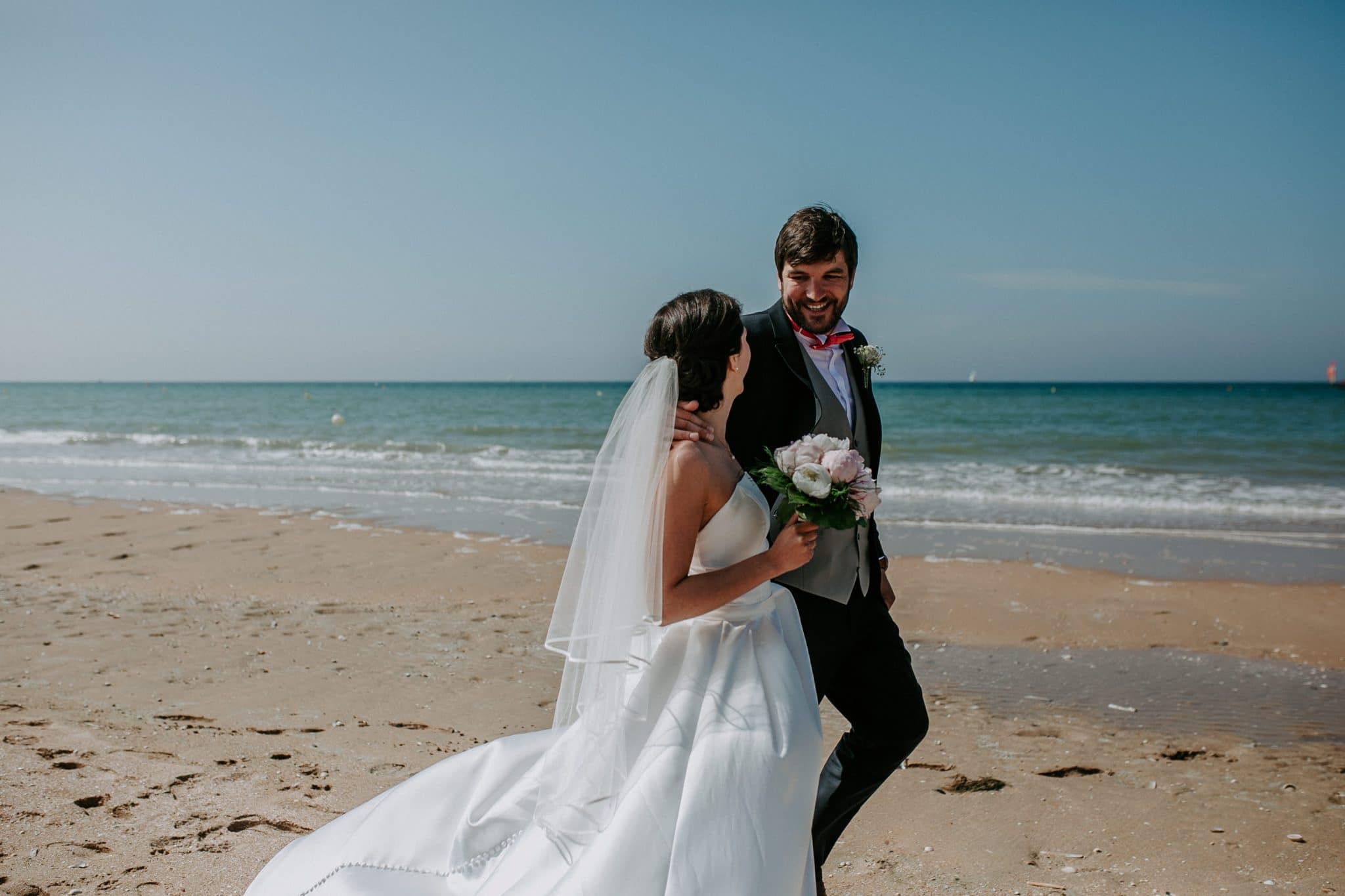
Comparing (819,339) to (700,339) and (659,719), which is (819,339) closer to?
(700,339)

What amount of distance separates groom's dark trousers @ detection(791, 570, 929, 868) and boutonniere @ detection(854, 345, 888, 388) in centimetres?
74


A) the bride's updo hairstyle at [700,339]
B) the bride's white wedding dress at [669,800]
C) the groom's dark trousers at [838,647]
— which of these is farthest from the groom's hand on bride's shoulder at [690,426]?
the groom's dark trousers at [838,647]

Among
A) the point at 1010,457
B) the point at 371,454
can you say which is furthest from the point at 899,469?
the point at 371,454

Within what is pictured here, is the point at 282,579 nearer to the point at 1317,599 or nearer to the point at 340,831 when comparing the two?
the point at 340,831

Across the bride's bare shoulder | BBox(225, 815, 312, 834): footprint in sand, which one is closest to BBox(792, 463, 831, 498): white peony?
the bride's bare shoulder

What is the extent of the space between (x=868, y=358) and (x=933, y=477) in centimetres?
1480

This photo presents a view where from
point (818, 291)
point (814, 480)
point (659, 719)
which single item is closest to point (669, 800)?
point (659, 719)

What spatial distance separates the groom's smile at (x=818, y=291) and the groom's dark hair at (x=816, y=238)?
2 cm

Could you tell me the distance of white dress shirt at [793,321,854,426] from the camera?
302 cm

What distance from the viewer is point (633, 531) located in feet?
8.46

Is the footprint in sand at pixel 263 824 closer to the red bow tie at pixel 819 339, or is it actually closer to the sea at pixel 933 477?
the red bow tie at pixel 819 339

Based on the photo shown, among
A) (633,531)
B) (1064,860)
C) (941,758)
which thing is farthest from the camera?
(941,758)

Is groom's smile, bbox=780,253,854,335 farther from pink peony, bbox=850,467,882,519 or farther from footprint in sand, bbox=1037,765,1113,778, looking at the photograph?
footprint in sand, bbox=1037,765,1113,778

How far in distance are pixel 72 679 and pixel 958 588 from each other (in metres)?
6.36
